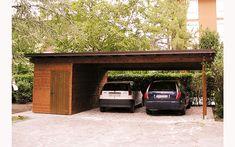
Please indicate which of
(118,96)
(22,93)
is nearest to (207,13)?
(22,93)

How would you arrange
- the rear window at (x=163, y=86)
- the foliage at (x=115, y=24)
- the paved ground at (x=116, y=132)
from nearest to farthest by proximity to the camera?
the paved ground at (x=116, y=132)
the rear window at (x=163, y=86)
the foliage at (x=115, y=24)

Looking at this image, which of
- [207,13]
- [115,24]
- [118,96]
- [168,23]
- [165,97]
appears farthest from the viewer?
[207,13]

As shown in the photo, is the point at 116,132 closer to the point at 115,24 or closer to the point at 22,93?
the point at 22,93

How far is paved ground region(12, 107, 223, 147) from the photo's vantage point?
7832mm

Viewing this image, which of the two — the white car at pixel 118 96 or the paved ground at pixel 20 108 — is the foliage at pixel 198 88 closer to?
the white car at pixel 118 96

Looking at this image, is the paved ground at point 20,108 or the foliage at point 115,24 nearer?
the paved ground at point 20,108

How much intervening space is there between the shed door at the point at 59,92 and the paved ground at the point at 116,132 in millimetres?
1397

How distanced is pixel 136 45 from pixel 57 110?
33.2 ft

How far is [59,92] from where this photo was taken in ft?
47.1

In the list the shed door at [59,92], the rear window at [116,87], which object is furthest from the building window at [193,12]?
the shed door at [59,92]

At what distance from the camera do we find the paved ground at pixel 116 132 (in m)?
7.83

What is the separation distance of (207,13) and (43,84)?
90.5 feet

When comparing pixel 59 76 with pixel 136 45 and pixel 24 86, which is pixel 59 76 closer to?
pixel 24 86
